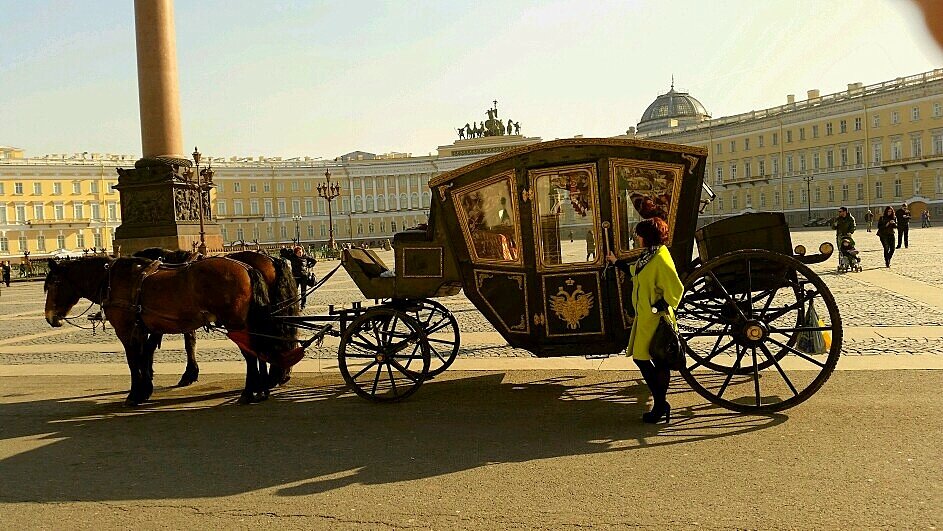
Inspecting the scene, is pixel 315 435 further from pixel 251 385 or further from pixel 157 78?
pixel 157 78

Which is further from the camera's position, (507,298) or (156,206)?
(156,206)

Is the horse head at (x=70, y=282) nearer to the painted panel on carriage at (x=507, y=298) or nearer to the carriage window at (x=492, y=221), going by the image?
the carriage window at (x=492, y=221)

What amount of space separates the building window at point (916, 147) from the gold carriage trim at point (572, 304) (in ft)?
265

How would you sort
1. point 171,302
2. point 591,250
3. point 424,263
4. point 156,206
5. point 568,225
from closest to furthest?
1. point 591,250
2. point 568,225
3. point 424,263
4. point 171,302
5. point 156,206

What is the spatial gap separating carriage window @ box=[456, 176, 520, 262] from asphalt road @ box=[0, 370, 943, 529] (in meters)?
1.42

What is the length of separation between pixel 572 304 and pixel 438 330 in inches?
115

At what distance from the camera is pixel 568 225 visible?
7.56m

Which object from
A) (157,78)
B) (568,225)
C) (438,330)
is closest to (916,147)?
(157,78)

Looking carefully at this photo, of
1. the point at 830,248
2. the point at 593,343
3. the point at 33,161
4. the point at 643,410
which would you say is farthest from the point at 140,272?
the point at 33,161

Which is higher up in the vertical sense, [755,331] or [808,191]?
[808,191]

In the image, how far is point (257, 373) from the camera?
8.39 meters

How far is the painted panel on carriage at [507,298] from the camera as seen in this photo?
24.8ft

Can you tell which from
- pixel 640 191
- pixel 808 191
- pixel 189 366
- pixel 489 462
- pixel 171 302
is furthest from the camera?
pixel 808 191

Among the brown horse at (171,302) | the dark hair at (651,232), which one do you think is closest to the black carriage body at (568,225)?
the dark hair at (651,232)
